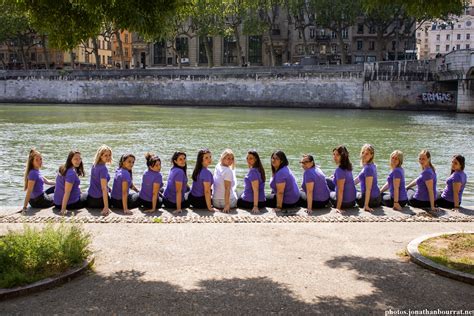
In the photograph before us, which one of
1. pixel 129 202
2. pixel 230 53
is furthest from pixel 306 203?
pixel 230 53

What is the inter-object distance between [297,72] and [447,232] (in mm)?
54255

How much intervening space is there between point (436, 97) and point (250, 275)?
53328 mm

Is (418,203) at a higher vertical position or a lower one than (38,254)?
lower

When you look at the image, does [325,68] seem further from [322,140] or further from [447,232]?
[447,232]

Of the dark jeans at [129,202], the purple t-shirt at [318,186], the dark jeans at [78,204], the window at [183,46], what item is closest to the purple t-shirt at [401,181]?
the purple t-shirt at [318,186]

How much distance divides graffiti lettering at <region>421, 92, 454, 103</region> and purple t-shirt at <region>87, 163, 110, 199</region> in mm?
50071

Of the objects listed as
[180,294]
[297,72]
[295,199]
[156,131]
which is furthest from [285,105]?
[180,294]

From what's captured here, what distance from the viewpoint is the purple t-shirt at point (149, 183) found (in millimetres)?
10609

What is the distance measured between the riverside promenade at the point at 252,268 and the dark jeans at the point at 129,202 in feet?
1.72

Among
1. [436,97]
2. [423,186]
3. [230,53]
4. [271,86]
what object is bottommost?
[423,186]

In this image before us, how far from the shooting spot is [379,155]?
2384cm

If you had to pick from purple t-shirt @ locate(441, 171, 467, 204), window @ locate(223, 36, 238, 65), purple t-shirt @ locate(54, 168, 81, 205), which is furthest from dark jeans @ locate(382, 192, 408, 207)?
window @ locate(223, 36, 238, 65)

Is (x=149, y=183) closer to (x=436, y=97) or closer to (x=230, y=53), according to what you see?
(x=436, y=97)

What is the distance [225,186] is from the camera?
10.7 meters
